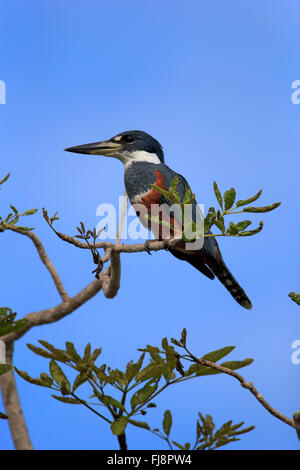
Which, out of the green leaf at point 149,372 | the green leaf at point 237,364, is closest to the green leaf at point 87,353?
the green leaf at point 149,372

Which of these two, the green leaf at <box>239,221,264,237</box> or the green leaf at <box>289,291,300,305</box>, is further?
the green leaf at <box>289,291,300,305</box>

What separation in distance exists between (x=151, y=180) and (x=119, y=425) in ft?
4.62

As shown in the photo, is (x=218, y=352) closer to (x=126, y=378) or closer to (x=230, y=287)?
(x=126, y=378)

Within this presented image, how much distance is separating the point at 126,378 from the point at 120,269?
2.78ft

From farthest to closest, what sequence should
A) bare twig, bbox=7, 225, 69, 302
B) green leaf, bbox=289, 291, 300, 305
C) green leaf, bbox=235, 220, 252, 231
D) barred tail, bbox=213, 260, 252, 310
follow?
bare twig, bbox=7, 225, 69, 302, barred tail, bbox=213, 260, 252, 310, green leaf, bbox=289, 291, 300, 305, green leaf, bbox=235, 220, 252, 231

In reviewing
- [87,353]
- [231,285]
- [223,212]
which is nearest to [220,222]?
[223,212]

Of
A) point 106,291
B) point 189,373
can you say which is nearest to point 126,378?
point 189,373

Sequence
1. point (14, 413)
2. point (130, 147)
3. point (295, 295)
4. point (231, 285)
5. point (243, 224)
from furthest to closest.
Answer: point (130, 147) → point (231, 285) → point (14, 413) → point (295, 295) → point (243, 224)

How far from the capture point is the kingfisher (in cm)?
218

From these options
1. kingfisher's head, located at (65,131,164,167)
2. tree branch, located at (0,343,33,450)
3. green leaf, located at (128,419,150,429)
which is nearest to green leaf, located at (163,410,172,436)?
green leaf, located at (128,419,150,429)

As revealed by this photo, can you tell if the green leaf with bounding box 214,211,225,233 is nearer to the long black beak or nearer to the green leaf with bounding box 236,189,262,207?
the green leaf with bounding box 236,189,262,207

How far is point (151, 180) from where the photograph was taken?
90.7 inches

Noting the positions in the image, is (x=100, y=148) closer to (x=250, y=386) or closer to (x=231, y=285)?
(x=231, y=285)
